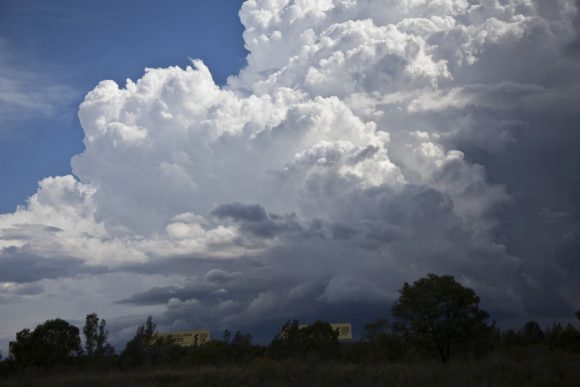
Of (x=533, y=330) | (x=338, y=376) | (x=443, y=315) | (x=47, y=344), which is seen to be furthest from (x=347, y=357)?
(x=533, y=330)

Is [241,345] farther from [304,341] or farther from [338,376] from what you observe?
[338,376]

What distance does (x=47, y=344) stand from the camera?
6519cm

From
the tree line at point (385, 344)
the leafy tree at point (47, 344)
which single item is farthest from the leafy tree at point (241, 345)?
the leafy tree at point (47, 344)

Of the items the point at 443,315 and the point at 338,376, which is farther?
the point at 443,315

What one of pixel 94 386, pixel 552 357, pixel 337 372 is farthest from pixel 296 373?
pixel 552 357

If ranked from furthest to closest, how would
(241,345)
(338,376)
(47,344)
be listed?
1. (241,345)
2. (47,344)
3. (338,376)

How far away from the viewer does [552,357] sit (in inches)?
1544

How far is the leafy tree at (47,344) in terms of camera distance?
2490 inches

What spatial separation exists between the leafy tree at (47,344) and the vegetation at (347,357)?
0.10m

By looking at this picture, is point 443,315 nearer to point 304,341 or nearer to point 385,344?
point 385,344

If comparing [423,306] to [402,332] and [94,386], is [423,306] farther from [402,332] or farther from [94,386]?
[94,386]

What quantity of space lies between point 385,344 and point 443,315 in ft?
48.6

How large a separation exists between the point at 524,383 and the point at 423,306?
2572 cm

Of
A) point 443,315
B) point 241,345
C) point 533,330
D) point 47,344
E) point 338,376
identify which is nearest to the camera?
point 338,376
